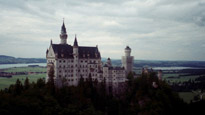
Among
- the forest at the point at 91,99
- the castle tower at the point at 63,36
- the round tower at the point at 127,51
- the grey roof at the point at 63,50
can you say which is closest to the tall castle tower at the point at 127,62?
the round tower at the point at 127,51

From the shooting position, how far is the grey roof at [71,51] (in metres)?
85.9

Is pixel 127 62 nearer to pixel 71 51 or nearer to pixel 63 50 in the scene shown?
pixel 71 51

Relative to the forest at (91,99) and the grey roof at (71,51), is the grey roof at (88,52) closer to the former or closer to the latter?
the grey roof at (71,51)

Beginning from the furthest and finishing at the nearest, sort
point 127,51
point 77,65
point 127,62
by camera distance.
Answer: point 127,51
point 127,62
point 77,65

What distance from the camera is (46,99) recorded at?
67.5 metres

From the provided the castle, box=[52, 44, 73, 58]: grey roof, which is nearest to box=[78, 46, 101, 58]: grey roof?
the castle

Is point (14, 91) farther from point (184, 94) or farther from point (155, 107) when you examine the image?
point (184, 94)

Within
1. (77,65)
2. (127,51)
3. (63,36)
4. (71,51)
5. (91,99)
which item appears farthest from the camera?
(127,51)

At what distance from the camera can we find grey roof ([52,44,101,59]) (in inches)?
3383

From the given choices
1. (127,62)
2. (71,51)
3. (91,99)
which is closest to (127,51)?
(127,62)

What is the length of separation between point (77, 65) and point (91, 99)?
1645 centimetres

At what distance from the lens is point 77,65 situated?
88625 millimetres

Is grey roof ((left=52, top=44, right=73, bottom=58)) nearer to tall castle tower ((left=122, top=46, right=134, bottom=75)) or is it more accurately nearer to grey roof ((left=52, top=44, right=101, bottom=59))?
grey roof ((left=52, top=44, right=101, bottom=59))

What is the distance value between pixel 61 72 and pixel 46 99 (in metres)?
18.6
